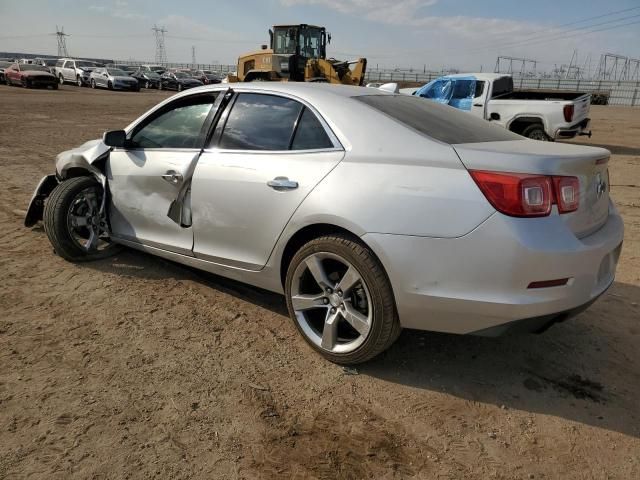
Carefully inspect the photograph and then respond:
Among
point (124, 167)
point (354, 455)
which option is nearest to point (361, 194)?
point (354, 455)

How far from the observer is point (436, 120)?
10.2 ft

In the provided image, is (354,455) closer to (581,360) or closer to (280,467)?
(280,467)

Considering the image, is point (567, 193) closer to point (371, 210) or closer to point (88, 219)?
point (371, 210)

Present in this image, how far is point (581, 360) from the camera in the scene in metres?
3.18

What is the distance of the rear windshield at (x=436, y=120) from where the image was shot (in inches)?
113

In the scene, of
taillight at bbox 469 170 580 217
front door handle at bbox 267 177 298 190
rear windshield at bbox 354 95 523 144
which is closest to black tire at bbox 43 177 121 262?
front door handle at bbox 267 177 298 190

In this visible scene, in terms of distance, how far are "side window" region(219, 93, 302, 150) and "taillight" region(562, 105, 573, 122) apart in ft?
32.9

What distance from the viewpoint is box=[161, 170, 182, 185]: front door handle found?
142 inches

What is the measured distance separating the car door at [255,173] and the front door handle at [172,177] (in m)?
0.18

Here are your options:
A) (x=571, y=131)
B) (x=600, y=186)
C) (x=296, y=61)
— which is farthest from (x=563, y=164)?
(x=296, y=61)

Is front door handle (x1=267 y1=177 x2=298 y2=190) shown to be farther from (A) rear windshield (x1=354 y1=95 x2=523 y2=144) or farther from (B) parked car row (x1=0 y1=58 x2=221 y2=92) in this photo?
(B) parked car row (x1=0 y1=58 x2=221 y2=92)

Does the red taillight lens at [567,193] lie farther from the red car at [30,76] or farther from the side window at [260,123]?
the red car at [30,76]

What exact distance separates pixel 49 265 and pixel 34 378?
6.08 ft

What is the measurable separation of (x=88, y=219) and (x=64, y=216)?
9.1 inches
